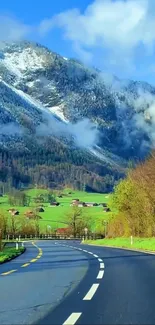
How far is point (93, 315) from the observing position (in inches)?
409

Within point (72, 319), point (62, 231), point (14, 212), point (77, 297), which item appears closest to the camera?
point (72, 319)

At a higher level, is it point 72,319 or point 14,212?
point 14,212

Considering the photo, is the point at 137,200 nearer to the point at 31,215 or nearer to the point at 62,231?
the point at 62,231

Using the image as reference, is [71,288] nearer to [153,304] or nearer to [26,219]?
[153,304]

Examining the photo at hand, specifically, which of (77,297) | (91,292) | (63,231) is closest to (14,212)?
(63,231)

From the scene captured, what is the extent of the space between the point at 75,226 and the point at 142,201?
3963 inches

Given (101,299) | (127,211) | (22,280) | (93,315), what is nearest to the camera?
(93,315)

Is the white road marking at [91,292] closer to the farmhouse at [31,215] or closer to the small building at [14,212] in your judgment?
the farmhouse at [31,215]

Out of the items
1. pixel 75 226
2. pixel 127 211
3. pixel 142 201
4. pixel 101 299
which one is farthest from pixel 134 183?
pixel 75 226

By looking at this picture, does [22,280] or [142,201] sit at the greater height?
[142,201]

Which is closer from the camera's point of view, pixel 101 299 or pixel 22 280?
pixel 101 299

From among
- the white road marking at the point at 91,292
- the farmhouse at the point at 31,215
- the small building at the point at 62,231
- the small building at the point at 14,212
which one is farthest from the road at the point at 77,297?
the small building at the point at 14,212

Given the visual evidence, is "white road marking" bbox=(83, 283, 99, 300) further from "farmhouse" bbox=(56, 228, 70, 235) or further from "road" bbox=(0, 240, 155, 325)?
"farmhouse" bbox=(56, 228, 70, 235)

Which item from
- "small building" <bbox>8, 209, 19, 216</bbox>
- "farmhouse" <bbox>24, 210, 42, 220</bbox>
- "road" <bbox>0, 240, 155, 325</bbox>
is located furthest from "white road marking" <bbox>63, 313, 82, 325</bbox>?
"small building" <bbox>8, 209, 19, 216</bbox>
